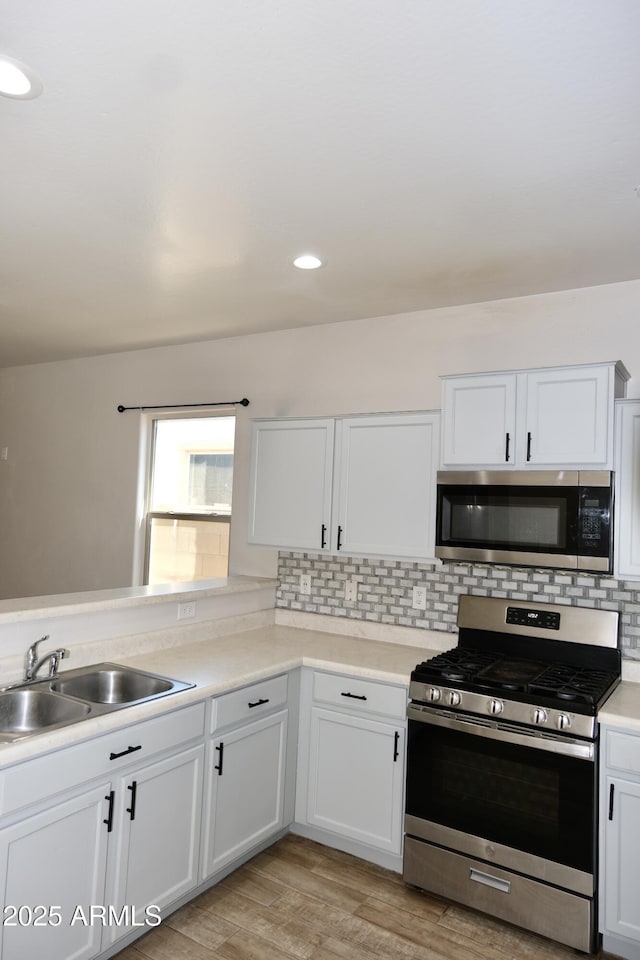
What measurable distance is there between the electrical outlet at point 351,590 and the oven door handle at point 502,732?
3.04ft

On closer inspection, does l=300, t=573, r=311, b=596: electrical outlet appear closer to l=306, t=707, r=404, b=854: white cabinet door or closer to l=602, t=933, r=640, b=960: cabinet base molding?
l=306, t=707, r=404, b=854: white cabinet door

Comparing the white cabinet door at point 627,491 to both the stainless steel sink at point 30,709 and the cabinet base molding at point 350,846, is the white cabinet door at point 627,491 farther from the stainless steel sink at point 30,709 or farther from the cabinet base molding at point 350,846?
the stainless steel sink at point 30,709

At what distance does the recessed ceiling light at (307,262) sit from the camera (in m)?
2.73

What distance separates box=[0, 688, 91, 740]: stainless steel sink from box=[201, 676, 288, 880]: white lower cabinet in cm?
56

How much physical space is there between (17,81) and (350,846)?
3020 mm

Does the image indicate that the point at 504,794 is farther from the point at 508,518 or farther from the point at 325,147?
the point at 325,147

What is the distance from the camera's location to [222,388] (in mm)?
4172

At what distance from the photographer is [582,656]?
2.80 m

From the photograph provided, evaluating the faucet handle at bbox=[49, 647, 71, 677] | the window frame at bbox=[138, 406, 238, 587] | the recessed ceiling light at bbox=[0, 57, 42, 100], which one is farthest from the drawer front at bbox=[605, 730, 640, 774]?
the window frame at bbox=[138, 406, 238, 587]

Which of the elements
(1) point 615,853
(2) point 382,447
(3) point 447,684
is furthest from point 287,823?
(2) point 382,447

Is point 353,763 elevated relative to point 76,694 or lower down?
lower down

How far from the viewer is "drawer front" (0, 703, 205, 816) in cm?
180

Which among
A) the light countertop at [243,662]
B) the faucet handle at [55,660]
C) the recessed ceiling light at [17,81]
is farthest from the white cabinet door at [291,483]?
the recessed ceiling light at [17,81]

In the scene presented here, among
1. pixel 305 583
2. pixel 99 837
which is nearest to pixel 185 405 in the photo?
pixel 305 583
